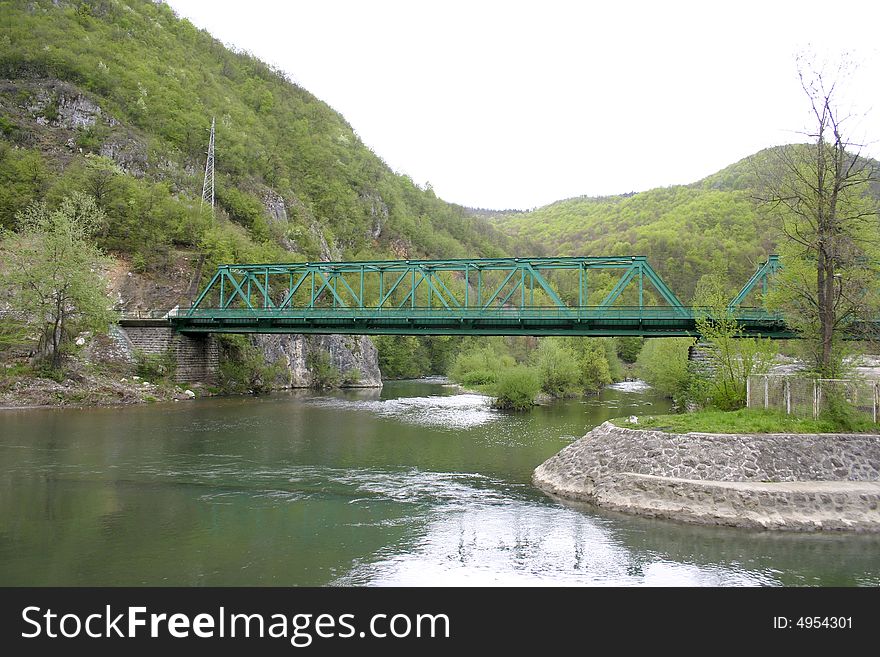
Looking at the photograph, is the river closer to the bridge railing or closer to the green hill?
the bridge railing

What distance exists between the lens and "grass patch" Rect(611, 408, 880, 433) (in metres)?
21.1

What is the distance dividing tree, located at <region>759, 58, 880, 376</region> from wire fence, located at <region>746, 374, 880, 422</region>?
699 millimetres

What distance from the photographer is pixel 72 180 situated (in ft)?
217

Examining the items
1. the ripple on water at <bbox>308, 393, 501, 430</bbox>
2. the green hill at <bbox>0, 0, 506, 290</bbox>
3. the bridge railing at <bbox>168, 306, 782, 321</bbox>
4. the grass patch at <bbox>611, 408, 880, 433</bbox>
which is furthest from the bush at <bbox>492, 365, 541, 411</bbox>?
the green hill at <bbox>0, 0, 506, 290</bbox>

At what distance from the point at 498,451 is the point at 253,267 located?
113 feet

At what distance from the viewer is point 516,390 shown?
51.4m

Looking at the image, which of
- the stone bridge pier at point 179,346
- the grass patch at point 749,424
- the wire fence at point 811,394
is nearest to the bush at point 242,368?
the stone bridge pier at point 179,346

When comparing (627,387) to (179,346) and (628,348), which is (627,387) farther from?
(179,346)

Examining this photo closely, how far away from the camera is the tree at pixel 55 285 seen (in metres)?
46.6

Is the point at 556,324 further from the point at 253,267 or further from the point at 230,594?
the point at 230,594

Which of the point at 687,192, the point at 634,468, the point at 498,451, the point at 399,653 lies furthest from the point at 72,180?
the point at 687,192

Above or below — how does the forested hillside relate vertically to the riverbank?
above

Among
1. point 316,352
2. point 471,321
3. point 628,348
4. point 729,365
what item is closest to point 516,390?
point 471,321

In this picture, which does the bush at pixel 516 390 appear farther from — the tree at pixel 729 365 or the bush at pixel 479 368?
the tree at pixel 729 365
